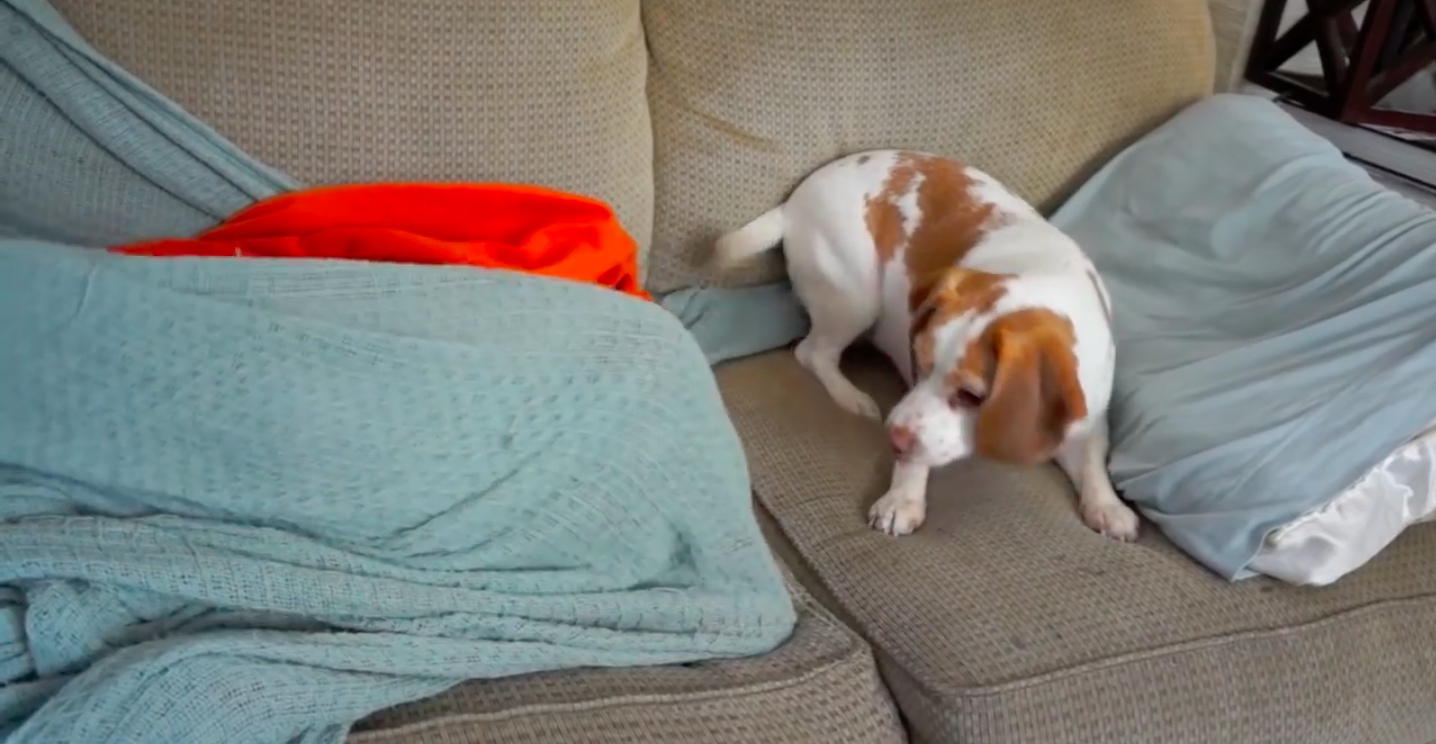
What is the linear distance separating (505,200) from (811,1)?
0.51 m

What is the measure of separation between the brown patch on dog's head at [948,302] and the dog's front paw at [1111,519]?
239mm

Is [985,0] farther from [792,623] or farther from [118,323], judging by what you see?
[118,323]

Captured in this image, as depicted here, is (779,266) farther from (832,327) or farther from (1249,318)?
(1249,318)

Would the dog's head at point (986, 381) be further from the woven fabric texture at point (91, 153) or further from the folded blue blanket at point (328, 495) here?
the woven fabric texture at point (91, 153)

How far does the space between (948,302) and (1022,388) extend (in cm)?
13

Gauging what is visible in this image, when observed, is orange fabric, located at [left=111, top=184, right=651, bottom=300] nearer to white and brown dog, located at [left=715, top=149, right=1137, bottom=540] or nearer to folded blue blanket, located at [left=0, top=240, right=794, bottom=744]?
folded blue blanket, located at [left=0, top=240, right=794, bottom=744]

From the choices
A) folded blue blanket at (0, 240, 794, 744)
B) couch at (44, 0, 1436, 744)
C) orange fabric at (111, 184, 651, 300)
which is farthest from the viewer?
orange fabric at (111, 184, 651, 300)

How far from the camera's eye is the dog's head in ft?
4.13

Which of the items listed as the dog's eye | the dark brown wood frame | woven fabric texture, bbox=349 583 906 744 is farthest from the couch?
the dark brown wood frame

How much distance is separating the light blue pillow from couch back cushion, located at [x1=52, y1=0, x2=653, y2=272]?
2.20 ft

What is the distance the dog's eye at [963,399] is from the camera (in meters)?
1.29

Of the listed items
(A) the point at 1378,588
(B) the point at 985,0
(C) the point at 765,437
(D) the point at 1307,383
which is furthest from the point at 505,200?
(A) the point at 1378,588

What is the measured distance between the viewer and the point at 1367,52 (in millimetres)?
2074

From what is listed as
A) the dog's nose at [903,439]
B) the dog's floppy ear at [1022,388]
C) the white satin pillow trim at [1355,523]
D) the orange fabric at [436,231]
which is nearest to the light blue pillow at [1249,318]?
the white satin pillow trim at [1355,523]
